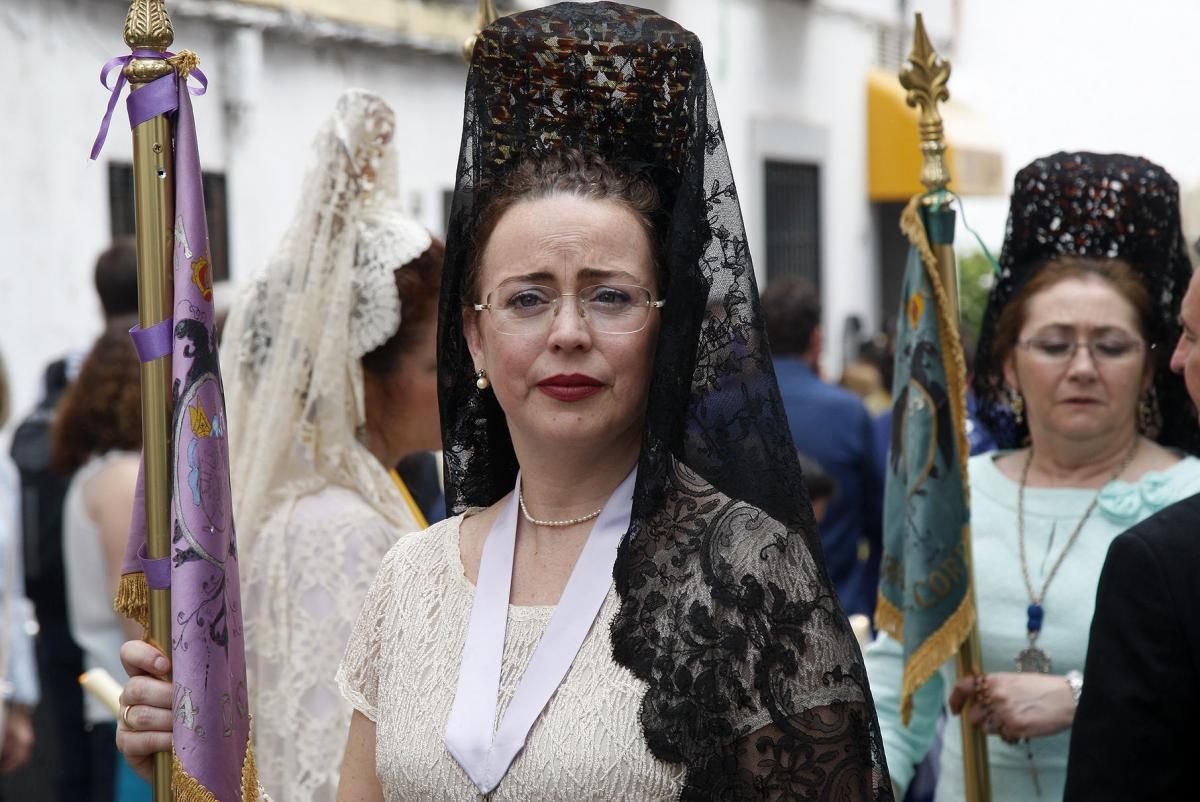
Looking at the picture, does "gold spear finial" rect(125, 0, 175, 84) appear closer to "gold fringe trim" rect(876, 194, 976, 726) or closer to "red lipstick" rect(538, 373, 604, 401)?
"red lipstick" rect(538, 373, 604, 401)

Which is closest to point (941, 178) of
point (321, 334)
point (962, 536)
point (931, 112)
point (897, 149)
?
point (931, 112)

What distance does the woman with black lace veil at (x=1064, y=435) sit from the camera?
12.3 ft

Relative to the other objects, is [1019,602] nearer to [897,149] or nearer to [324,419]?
[324,419]

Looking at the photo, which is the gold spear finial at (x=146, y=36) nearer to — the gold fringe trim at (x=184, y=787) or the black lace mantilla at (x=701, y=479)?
the black lace mantilla at (x=701, y=479)

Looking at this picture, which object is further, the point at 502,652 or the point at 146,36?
the point at 146,36

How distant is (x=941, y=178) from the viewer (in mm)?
3895

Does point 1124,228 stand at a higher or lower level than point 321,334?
higher

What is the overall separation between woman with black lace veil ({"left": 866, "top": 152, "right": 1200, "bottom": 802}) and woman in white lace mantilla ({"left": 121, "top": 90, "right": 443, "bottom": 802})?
129 centimetres

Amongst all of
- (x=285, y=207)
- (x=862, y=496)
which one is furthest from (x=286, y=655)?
(x=285, y=207)

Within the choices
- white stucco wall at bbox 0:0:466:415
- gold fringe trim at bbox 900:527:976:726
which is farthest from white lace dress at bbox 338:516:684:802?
white stucco wall at bbox 0:0:466:415

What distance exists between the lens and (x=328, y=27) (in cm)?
1012

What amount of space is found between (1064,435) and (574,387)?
179 centimetres

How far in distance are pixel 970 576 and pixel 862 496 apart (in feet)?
8.86

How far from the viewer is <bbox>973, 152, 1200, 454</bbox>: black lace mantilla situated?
3926 millimetres
